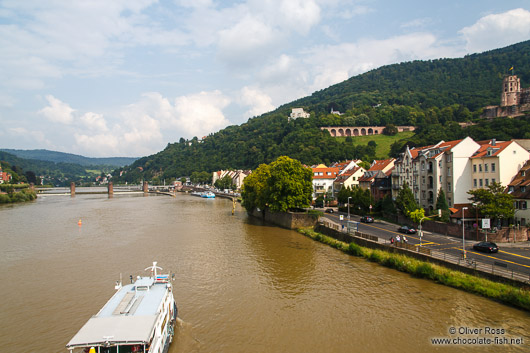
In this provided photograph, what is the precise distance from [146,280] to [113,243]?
26135 millimetres

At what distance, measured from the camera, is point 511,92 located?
120375mm

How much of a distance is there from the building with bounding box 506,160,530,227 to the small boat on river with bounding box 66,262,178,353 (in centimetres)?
3427

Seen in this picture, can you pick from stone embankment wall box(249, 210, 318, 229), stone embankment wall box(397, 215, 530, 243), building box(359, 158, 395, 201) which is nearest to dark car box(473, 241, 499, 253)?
stone embankment wall box(397, 215, 530, 243)

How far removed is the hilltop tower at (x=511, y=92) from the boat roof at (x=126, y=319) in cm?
13846

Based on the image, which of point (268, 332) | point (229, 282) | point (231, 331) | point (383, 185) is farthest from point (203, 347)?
point (383, 185)

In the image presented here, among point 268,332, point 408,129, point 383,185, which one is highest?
point 408,129

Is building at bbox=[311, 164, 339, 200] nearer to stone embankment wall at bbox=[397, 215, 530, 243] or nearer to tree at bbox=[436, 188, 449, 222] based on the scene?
tree at bbox=[436, 188, 449, 222]

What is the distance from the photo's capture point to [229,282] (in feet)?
87.1

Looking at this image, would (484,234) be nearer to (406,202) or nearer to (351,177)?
(406,202)

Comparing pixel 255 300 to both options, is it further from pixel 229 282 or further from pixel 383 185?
pixel 383 185

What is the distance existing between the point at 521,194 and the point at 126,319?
37896mm

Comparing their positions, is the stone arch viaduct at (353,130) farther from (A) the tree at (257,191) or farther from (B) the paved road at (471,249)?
(B) the paved road at (471,249)

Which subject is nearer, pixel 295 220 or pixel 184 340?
pixel 184 340

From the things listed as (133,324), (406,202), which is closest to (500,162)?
(406,202)
